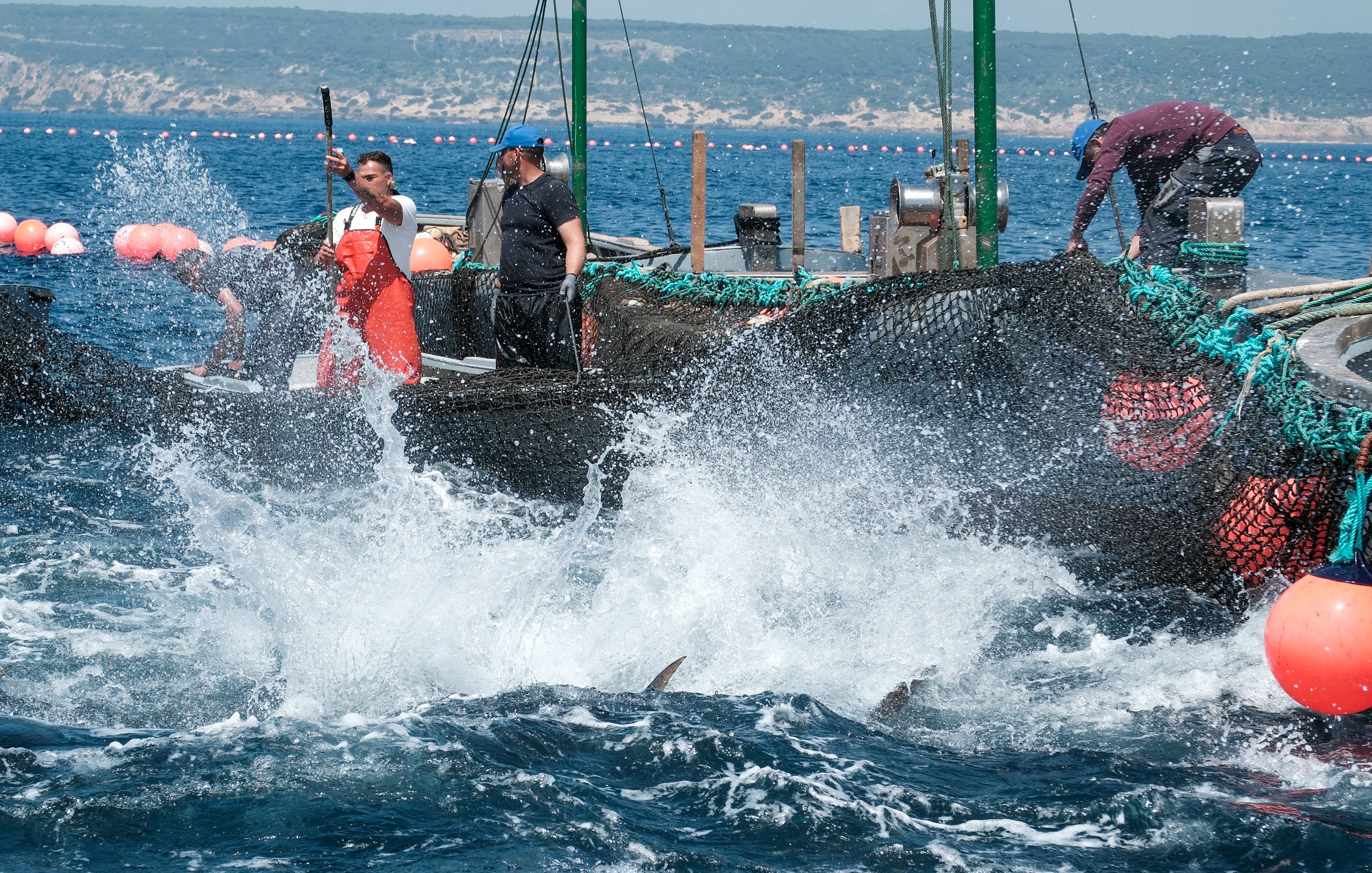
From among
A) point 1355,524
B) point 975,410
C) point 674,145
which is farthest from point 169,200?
point 674,145

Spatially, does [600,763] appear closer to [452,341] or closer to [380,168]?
[380,168]

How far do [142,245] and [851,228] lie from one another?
45.5 feet

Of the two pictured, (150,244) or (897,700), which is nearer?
(897,700)

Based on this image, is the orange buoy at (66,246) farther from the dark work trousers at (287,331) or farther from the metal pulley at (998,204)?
the metal pulley at (998,204)

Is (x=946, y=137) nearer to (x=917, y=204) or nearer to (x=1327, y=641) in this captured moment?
(x=917, y=204)

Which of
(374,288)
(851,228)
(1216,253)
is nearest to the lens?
(1216,253)

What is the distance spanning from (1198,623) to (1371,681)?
4.41 feet

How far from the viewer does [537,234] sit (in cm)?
730

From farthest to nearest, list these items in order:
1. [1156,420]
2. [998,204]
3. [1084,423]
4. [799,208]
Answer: [799,208], [998,204], [1084,423], [1156,420]

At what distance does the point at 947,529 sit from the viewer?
6457 millimetres

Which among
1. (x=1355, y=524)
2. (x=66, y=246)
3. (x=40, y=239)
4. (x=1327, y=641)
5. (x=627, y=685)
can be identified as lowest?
(x=627, y=685)

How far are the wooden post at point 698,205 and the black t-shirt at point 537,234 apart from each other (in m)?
3.38

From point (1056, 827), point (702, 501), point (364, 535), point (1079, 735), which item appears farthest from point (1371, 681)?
point (364, 535)

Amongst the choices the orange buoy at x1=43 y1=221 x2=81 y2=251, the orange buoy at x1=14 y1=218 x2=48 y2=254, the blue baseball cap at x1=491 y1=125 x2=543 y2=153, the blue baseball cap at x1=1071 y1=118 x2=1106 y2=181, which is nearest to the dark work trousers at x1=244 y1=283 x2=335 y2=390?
the blue baseball cap at x1=491 y1=125 x2=543 y2=153
